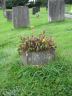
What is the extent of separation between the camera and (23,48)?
7.86ft

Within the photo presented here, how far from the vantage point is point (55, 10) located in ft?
26.6

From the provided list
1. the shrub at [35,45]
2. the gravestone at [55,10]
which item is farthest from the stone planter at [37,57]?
the gravestone at [55,10]

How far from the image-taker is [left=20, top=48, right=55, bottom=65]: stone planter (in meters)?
2.40

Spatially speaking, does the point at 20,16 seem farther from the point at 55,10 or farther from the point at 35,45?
the point at 35,45

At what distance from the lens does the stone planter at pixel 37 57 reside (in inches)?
94.6

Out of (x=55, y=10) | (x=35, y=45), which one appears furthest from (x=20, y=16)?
(x=35, y=45)

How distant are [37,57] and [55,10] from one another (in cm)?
667

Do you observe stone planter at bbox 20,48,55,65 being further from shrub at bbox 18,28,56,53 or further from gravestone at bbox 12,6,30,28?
gravestone at bbox 12,6,30,28

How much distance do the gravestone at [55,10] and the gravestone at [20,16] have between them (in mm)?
2037

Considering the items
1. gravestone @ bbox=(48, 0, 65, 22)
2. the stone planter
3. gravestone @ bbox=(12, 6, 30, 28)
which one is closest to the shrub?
the stone planter

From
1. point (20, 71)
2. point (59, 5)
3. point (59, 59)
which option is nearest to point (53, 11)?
point (59, 5)

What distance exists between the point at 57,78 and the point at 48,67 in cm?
32

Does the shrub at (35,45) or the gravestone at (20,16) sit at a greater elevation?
the gravestone at (20,16)

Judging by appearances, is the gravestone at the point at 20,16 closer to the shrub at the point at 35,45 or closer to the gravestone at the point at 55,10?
the gravestone at the point at 55,10
